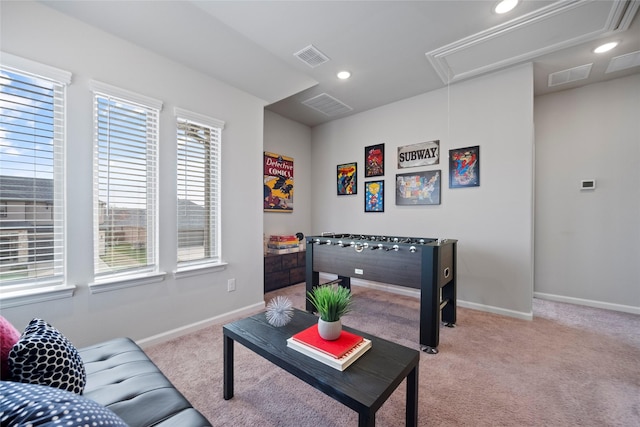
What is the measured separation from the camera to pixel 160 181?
2375 millimetres

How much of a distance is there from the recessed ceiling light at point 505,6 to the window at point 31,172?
3.18 metres

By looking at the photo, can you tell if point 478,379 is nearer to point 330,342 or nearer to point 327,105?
point 330,342

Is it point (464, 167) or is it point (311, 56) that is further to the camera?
point (464, 167)

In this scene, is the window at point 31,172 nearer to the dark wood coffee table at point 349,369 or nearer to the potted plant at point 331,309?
the dark wood coffee table at point 349,369

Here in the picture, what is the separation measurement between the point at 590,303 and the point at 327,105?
4192mm

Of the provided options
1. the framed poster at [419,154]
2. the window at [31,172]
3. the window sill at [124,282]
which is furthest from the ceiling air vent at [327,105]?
the window sill at [124,282]

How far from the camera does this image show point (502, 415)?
1505 millimetres

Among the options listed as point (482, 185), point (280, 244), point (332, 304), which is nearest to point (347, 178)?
point (280, 244)

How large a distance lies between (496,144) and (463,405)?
2.66m

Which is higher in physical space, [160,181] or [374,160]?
[374,160]

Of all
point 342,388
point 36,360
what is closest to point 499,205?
point 342,388

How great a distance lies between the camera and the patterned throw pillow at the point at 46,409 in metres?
0.52

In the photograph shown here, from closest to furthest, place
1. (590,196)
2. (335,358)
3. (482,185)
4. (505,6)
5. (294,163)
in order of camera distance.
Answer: (335,358) → (505,6) → (482,185) → (590,196) → (294,163)

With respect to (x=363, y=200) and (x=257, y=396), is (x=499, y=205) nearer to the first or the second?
(x=363, y=200)
